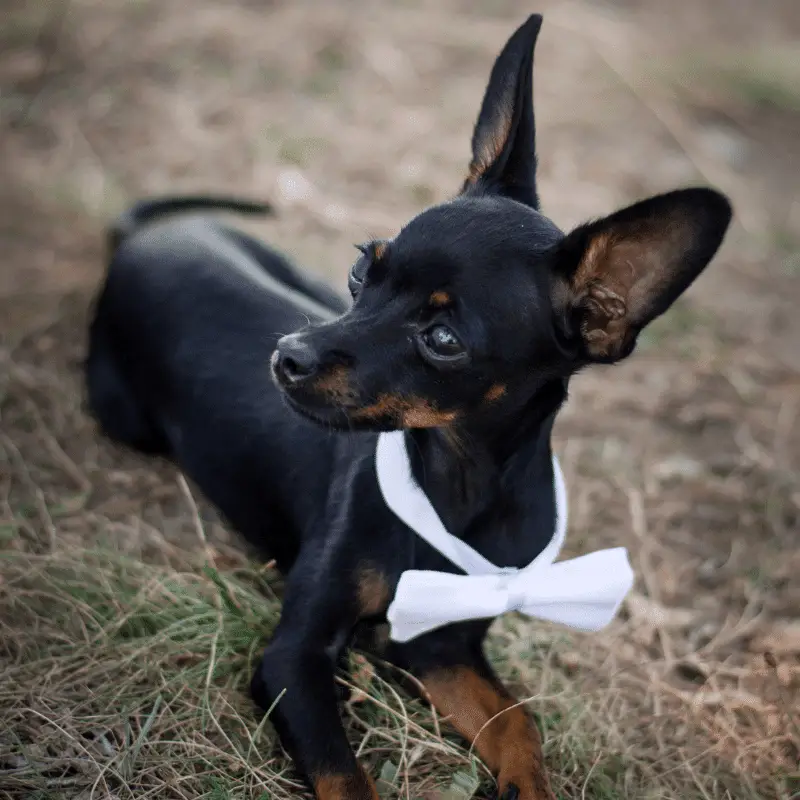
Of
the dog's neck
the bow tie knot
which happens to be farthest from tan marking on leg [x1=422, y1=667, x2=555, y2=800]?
the dog's neck

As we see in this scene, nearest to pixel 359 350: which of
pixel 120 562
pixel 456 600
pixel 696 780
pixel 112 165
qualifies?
pixel 456 600

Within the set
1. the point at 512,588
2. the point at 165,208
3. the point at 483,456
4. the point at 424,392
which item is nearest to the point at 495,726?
the point at 512,588

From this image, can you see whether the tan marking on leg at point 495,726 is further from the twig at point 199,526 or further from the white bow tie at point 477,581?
the twig at point 199,526

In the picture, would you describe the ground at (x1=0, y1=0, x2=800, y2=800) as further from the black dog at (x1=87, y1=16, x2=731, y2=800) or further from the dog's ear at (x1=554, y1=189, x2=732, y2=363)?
the dog's ear at (x1=554, y1=189, x2=732, y2=363)

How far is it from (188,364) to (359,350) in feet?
4.03

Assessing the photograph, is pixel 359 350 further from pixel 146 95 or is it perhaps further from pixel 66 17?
pixel 66 17

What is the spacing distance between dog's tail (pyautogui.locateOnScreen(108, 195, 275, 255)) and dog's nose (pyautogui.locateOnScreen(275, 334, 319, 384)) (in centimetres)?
217

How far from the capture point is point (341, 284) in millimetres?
5207

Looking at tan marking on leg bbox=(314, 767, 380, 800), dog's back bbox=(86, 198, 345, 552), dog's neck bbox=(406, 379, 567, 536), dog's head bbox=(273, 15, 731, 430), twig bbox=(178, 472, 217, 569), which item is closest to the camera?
dog's head bbox=(273, 15, 731, 430)

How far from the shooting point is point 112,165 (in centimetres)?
596

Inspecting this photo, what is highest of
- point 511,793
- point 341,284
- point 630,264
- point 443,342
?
point 630,264

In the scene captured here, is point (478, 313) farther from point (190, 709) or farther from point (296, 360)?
point (190, 709)

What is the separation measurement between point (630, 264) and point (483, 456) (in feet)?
2.28

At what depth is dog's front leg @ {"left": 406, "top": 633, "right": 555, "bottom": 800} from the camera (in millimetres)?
2783
